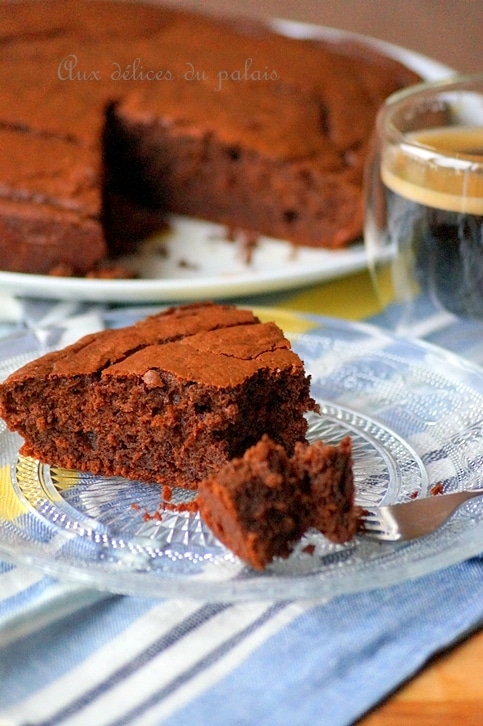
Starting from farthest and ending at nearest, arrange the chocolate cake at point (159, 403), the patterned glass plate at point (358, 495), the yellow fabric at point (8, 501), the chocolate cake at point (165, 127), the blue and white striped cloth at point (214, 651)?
1. the chocolate cake at point (165, 127)
2. the chocolate cake at point (159, 403)
3. the yellow fabric at point (8, 501)
4. the patterned glass plate at point (358, 495)
5. the blue and white striped cloth at point (214, 651)

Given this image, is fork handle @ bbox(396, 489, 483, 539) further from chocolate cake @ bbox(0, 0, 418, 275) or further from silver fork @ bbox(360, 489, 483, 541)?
chocolate cake @ bbox(0, 0, 418, 275)

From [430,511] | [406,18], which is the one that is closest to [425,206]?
[430,511]

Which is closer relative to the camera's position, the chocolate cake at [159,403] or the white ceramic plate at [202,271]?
the chocolate cake at [159,403]

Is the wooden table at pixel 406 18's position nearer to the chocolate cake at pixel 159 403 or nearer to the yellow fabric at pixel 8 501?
the chocolate cake at pixel 159 403

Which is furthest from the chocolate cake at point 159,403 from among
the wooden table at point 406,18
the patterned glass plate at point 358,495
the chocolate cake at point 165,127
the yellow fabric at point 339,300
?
the wooden table at point 406,18

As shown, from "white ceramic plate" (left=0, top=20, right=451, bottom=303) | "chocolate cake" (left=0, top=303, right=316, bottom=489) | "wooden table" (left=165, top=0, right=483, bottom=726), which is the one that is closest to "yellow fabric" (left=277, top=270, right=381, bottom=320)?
"white ceramic plate" (left=0, top=20, right=451, bottom=303)

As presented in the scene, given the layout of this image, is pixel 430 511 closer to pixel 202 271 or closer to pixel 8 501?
pixel 8 501

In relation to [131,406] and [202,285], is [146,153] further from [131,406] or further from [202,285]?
[131,406]
